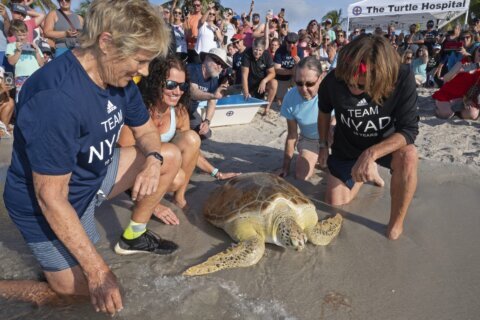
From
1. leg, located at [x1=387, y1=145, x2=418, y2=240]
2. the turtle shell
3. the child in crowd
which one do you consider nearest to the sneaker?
the turtle shell

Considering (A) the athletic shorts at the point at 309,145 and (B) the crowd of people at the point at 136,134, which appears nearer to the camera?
(B) the crowd of people at the point at 136,134

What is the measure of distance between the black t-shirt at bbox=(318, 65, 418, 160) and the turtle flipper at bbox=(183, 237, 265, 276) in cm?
109

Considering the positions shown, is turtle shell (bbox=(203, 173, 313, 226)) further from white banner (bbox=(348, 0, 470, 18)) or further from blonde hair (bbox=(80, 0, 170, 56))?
white banner (bbox=(348, 0, 470, 18))

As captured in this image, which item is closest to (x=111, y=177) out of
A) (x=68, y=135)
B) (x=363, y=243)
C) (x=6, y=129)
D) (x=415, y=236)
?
(x=68, y=135)

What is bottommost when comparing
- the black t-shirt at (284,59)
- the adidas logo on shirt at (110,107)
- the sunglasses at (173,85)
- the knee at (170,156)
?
the black t-shirt at (284,59)

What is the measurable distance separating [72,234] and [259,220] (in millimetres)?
1188

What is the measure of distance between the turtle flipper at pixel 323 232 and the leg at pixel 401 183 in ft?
1.21

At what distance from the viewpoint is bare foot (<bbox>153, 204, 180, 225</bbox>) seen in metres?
2.62

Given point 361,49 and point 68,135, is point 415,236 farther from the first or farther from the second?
point 68,135

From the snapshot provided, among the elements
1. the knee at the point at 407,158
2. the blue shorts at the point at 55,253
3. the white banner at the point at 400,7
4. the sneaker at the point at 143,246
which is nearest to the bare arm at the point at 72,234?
the blue shorts at the point at 55,253

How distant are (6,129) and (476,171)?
5270mm

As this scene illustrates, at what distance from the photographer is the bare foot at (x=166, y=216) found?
2.62 meters

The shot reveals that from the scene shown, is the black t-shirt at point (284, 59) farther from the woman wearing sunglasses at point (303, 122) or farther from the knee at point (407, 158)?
the knee at point (407, 158)

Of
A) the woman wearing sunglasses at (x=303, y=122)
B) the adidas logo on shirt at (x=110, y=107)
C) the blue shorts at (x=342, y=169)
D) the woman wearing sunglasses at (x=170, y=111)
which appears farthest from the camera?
the woman wearing sunglasses at (x=303, y=122)
